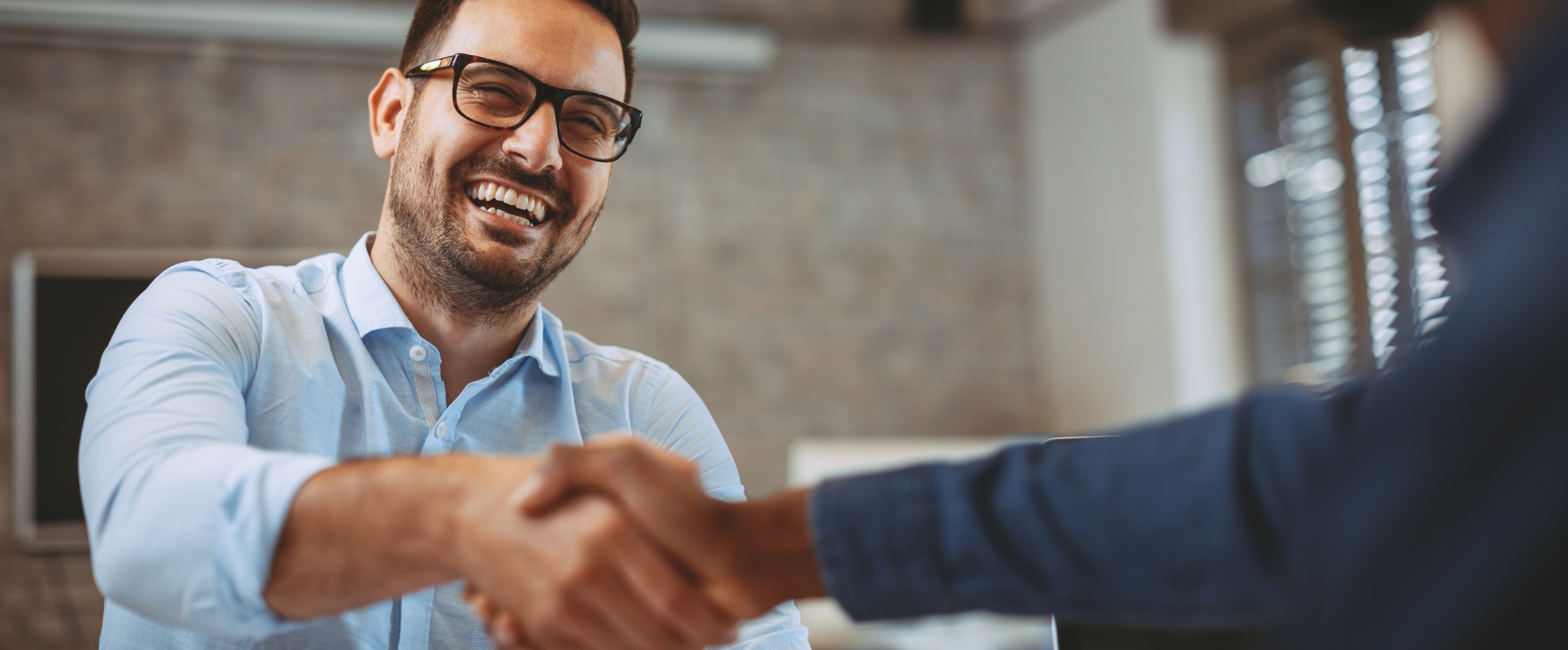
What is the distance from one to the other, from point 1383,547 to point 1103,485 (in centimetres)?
32

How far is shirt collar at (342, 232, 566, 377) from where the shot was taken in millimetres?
1023

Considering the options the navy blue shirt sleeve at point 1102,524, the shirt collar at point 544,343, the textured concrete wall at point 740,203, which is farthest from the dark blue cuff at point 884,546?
the textured concrete wall at point 740,203

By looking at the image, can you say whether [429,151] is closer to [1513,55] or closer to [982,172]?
[1513,55]

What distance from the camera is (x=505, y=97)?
3.37 ft

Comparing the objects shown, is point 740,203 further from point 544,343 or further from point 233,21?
point 544,343

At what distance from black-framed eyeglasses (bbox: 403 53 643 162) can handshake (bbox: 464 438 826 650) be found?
1.41 feet

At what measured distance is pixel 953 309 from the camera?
4055 mm

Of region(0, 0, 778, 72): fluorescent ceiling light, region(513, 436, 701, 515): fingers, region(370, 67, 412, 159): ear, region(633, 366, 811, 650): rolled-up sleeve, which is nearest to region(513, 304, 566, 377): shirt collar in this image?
region(633, 366, 811, 650): rolled-up sleeve

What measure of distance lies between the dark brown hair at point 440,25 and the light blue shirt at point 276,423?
210 mm

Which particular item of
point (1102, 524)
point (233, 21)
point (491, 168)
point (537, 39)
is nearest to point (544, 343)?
point (491, 168)

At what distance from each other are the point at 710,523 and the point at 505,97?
51 cm

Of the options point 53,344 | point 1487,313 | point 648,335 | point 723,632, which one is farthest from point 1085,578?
point 648,335

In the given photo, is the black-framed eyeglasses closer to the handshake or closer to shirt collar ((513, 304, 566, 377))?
shirt collar ((513, 304, 566, 377))

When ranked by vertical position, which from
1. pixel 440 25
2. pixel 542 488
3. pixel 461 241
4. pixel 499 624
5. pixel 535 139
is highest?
pixel 440 25
